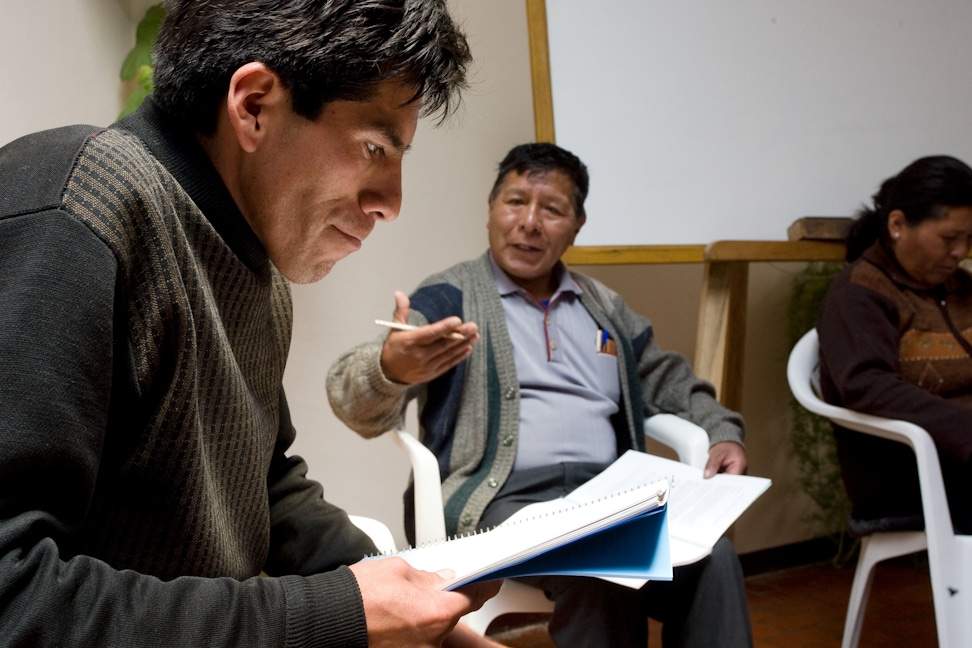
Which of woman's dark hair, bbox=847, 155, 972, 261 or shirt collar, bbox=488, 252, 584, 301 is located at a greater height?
woman's dark hair, bbox=847, 155, 972, 261

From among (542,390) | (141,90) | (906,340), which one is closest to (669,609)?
(542,390)

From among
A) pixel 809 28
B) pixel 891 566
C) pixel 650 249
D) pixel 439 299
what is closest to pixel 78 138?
pixel 439 299

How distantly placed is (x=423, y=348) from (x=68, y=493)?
2.91 feet

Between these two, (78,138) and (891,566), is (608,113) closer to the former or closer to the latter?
(78,138)

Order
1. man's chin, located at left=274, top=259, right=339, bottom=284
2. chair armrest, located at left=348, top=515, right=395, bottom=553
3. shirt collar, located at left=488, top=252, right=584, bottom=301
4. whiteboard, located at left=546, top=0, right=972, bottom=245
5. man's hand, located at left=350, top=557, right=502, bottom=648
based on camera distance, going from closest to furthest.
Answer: man's hand, located at left=350, top=557, right=502, bottom=648 → man's chin, located at left=274, top=259, right=339, bottom=284 → chair armrest, located at left=348, top=515, right=395, bottom=553 → shirt collar, located at left=488, top=252, right=584, bottom=301 → whiteboard, located at left=546, top=0, right=972, bottom=245

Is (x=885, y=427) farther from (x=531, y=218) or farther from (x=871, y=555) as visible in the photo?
(x=531, y=218)

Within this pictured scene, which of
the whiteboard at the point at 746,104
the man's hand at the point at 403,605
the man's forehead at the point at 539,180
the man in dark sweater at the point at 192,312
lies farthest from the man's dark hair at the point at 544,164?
the man's hand at the point at 403,605

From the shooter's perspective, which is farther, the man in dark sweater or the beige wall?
the beige wall

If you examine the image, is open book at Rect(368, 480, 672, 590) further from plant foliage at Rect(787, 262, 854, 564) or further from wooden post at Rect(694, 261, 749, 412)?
plant foliage at Rect(787, 262, 854, 564)

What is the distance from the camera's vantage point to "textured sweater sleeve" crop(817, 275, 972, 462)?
1.71 meters

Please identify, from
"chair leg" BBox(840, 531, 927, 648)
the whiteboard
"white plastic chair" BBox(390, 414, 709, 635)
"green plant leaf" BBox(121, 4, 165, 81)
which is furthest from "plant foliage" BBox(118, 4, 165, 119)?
"chair leg" BBox(840, 531, 927, 648)

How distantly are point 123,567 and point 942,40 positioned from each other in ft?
9.08

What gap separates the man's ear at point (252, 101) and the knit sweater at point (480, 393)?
2.56 feet

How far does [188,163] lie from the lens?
2.43 ft
